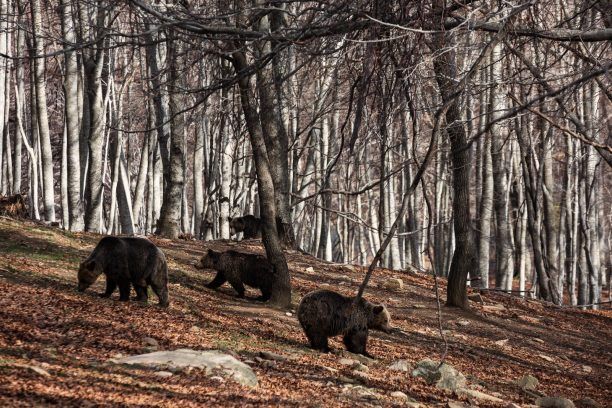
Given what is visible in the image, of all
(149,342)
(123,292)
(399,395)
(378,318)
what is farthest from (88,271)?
(399,395)

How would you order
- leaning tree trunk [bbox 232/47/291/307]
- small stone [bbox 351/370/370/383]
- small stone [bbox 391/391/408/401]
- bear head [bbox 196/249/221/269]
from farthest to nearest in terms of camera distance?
bear head [bbox 196/249/221/269] → leaning tree trunk [bbox 232/47/291/307] → small stone [bbox 351/370/370/383] → small stone [bbox 391/391/408/401]

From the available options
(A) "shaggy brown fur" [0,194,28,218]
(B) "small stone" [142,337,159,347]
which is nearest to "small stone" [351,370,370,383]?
(B) "small stone" [142,337,159,347]

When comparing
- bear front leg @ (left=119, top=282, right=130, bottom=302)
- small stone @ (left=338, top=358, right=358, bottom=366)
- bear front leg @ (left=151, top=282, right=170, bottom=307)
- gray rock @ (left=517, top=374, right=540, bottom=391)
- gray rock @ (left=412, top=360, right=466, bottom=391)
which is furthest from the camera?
bear front leg @ (left=151, top=282, right=170, bottom=307)

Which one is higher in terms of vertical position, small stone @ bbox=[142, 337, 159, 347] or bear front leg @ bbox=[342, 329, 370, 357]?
small stone @ bbox=[142, 337, 159, 347]

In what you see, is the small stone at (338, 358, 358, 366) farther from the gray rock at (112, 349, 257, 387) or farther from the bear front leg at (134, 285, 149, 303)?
the bear front leg at (134, 285, 149, 303)

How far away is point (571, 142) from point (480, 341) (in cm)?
1810

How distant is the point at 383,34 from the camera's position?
8.02 metres

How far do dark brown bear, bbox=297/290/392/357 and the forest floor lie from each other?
251mm

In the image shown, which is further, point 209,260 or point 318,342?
point 209,260

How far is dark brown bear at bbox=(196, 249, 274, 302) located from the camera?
46.0 ft

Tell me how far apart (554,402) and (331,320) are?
2.96 meters

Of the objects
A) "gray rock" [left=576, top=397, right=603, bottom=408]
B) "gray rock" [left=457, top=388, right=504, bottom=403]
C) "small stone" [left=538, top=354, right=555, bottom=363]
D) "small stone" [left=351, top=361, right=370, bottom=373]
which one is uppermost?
"small stone" [left=351, top=361, right=370, bottom=373]

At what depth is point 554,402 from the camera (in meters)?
9.84

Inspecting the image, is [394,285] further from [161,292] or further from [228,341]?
[228,341]
